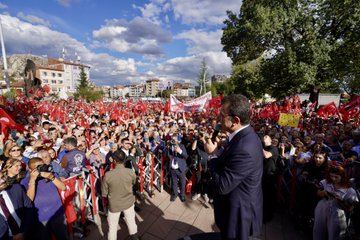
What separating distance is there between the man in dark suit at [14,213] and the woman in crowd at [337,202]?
432 cm

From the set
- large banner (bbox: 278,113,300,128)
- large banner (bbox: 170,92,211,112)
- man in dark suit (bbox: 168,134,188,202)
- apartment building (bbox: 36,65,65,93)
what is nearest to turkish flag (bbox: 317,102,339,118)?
large banner (bbox: 278,113,300,128)

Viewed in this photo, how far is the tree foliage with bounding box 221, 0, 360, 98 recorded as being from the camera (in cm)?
1316

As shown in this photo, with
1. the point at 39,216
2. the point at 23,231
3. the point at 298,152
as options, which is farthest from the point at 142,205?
the point at 298,152

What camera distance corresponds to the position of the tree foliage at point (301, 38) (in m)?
13.2

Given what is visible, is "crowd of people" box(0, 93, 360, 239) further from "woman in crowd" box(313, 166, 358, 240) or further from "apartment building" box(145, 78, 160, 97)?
"apartment building" box(145, 78, 160, 97)

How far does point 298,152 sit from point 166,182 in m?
3.96

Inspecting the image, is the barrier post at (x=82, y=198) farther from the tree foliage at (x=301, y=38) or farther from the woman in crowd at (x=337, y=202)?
the tree foliage at (x=301, y=38)

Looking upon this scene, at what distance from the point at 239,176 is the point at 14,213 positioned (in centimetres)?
273

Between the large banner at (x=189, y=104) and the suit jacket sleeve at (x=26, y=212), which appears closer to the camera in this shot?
the suit jacket sleeve at (x=26, y=212)

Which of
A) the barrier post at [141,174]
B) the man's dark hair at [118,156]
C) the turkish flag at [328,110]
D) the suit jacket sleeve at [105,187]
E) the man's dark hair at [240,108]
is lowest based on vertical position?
the barrier post at [141,174]

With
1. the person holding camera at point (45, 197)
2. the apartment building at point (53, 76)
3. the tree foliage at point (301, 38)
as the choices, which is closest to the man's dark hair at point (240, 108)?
the person holding camera at point (45, 197)

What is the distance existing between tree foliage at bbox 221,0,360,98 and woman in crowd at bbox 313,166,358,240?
1205 centimetres

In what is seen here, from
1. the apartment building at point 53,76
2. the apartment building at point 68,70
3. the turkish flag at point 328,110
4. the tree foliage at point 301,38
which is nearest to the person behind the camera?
the turkish flag at point 328,110

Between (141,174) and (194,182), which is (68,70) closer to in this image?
(141,174)
